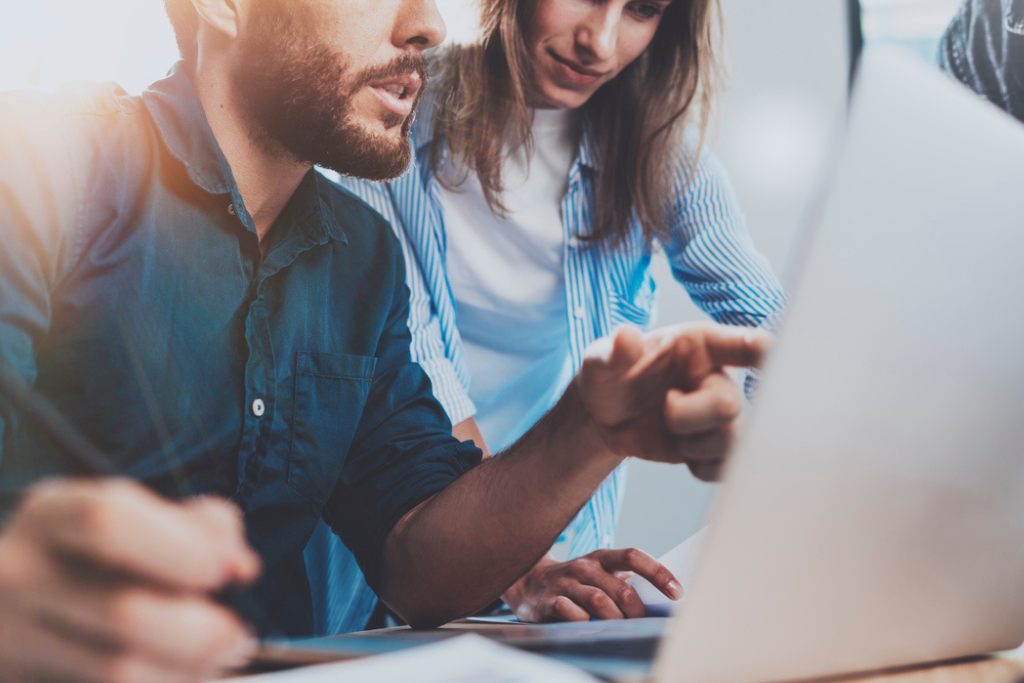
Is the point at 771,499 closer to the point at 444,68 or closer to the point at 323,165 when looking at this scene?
the point at 323,165

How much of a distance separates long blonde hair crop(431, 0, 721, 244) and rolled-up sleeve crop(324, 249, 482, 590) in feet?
0.72

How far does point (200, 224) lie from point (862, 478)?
42cm

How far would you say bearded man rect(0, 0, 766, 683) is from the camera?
175mm

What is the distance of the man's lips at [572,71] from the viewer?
0.70 m

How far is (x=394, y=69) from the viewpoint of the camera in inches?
21.4

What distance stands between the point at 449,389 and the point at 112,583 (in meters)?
0.48

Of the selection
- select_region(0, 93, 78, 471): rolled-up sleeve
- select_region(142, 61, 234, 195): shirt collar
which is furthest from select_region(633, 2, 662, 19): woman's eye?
select_region(0, 93, 78, 471): rolled-up sleeve

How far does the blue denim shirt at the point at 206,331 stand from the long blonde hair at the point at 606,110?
0.15 meters

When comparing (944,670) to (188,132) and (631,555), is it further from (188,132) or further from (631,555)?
(188,132)

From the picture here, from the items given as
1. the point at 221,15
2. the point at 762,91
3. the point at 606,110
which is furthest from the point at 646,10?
the point at 221,15

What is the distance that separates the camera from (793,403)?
19 centimetres

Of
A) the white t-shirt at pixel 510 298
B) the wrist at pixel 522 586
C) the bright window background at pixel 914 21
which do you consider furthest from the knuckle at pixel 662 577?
the bright window background at pixel 914 21

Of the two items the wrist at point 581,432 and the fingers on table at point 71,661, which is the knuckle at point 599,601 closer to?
the wrist at point 581,432

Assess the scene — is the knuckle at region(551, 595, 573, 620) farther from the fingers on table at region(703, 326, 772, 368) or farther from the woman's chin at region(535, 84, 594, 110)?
the woman's chin at region(535, 84, 594, 110)
